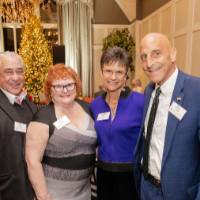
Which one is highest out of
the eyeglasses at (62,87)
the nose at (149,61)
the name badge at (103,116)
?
the nose at (149,61)

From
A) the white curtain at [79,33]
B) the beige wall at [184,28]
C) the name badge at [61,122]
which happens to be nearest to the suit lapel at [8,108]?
the name badge at [61,122]

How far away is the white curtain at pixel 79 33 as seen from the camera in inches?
320

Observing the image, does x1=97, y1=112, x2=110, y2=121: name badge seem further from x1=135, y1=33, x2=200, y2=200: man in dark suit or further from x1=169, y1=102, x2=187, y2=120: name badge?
x1=169, y1=102, x2=187, y2=120: name badge

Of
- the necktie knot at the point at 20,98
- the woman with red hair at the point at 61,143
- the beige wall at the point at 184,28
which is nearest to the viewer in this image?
the woman with red hair at the point at 61,143

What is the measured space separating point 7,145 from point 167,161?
1110 mm

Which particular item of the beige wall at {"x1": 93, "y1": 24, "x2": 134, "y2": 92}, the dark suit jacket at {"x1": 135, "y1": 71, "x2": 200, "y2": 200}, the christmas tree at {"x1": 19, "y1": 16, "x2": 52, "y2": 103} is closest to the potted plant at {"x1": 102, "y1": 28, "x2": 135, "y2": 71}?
the beige wall at {"x1": 93, "y1": 24, "x2": 134, "y2": 92}

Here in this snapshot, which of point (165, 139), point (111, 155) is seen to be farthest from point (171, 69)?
point (111, 155)

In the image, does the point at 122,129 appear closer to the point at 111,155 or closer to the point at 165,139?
the point at 111,155

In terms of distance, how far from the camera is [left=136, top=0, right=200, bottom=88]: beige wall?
4172 millimetres

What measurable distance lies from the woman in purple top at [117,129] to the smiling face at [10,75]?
0.67 m

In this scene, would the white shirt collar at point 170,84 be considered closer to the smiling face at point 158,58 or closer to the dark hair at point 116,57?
the smiling face at point 158,58

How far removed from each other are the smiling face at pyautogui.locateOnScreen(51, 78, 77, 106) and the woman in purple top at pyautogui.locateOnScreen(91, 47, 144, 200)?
0.27 meters

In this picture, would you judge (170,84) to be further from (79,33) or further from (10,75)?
(79,33)

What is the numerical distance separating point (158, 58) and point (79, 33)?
23.1 feet
